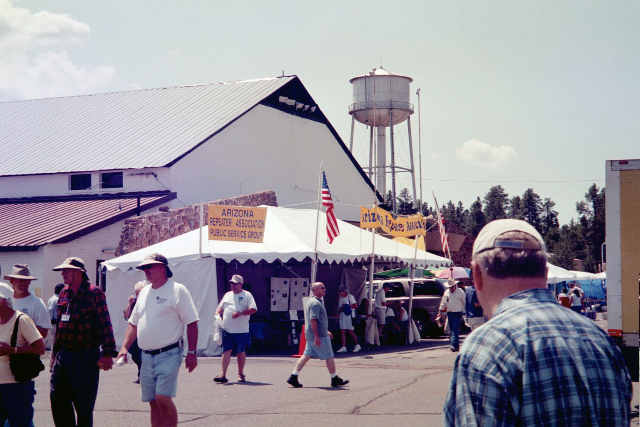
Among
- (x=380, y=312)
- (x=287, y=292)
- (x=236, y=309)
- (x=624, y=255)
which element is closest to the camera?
(x=624, y=255)

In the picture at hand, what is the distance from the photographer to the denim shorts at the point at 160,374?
7.58m

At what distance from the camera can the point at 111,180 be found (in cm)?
→ 3288

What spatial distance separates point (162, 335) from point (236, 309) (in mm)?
7129

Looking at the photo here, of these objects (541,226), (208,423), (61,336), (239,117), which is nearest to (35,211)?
(239,117)

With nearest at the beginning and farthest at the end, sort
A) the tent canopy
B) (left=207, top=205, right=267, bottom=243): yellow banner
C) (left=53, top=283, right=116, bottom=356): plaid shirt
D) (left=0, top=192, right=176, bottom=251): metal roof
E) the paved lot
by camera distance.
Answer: (left=53, top=283, right=116, bottom=356): plaid shirt < the paved lot < (left=207, top=205, right=267, bottom=243): yellow banner < the tent canopy < (left=0, top=192, right=176, bottom=251): metal roof

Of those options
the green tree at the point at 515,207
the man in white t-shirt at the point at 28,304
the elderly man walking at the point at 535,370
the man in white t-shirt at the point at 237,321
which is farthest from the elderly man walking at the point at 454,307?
the green tree at the point at 515,207

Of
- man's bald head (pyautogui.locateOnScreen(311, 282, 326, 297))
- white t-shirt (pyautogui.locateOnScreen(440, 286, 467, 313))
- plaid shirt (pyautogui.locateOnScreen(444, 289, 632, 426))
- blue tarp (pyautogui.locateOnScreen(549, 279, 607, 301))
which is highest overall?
plaid shirt (pyautogui.locateOnScreen(444, 289, 632, 426))

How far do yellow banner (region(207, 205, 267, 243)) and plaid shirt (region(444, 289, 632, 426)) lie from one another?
Result: 18.0 metres

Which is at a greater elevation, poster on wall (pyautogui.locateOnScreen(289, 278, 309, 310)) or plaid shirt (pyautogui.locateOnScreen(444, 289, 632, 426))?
plaid shirt (pyautogui.locateOnScreen(444, 289, 632, 426))

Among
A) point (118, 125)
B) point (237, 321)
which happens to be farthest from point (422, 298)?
point (118, 125)

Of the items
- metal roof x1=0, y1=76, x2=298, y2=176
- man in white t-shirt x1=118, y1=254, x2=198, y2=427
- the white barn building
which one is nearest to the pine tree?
the white barn building

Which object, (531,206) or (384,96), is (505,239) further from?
(531,206)

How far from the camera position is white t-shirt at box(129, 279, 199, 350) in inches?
304

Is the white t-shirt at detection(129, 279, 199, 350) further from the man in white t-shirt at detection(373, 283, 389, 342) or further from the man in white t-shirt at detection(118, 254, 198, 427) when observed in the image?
the man in white t-shirt at detection(373, 283, 389, 342)
